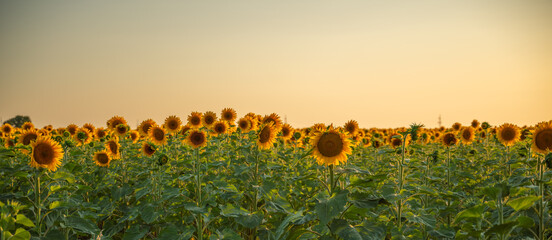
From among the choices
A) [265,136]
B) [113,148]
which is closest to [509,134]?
[265,136]

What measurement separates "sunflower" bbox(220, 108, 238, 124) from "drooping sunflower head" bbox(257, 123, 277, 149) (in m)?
3.67

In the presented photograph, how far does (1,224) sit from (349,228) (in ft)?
9.70

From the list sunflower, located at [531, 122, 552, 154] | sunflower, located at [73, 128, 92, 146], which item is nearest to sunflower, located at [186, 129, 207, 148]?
sunflower, located at [73, 128, 92, 146]

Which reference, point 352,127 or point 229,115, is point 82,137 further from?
point 352,127

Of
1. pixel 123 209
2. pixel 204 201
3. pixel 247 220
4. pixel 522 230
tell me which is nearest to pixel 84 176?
pixel 123 209

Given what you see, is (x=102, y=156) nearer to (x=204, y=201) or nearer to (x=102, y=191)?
(x=102, y=191)

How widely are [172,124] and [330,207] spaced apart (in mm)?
6450

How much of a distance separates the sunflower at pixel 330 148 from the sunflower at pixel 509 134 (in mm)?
6545

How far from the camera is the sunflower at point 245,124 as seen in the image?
902 cm

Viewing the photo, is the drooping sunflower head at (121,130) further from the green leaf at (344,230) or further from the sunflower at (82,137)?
the green leaf at (344,230)

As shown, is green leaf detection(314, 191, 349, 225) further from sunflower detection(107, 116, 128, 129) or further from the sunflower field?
sunflower detection(107, 116, 128, 129)

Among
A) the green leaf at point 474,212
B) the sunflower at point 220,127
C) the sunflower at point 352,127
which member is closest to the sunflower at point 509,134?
the sunflower at point 352,127

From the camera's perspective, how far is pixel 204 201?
16.1 ft

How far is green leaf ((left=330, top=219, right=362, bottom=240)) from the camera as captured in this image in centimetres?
325
